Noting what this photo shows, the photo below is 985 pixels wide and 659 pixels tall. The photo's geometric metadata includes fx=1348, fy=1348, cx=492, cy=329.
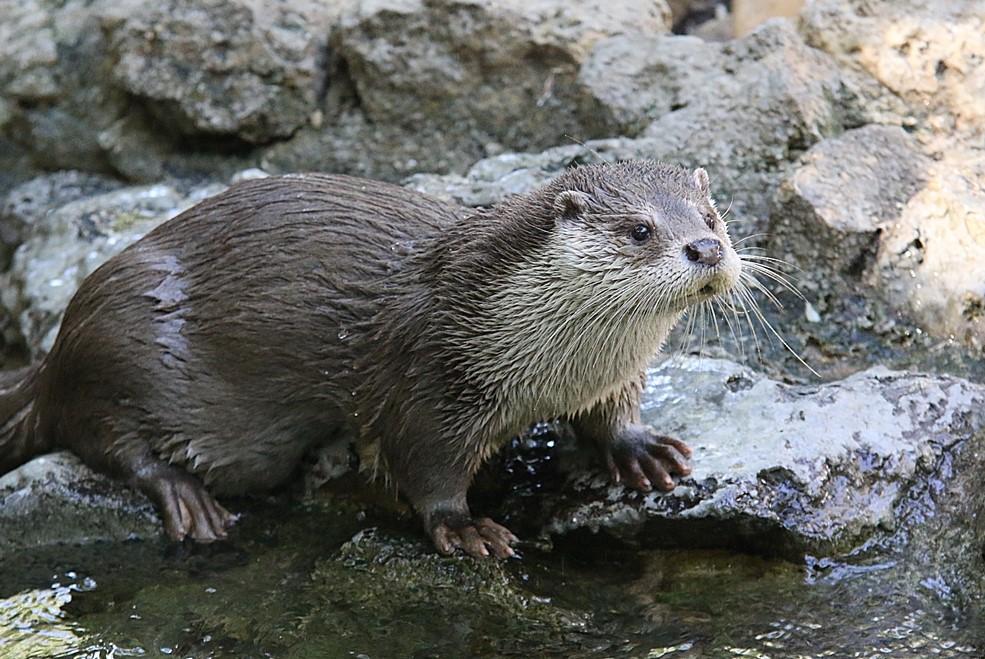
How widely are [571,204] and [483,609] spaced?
0.88 metres

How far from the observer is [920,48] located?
410cm

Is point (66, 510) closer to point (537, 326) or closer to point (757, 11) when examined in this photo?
point (537, 326)

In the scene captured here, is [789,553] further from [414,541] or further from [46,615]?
[46,615]

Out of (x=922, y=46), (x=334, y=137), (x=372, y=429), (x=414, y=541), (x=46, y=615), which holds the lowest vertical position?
(x=46, y=615)

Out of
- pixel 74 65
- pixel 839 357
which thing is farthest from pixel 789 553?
pixel 74 65

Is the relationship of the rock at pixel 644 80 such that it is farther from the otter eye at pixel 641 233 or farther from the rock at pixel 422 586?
the rock at pixel 422 586

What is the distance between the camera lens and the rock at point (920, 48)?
4.02m

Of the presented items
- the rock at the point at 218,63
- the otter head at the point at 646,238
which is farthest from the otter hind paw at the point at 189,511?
the rock at the point at 218,63

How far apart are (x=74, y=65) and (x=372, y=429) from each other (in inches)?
88.7

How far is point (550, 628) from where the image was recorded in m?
2.79

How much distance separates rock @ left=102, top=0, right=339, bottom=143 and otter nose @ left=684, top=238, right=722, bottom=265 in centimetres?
215

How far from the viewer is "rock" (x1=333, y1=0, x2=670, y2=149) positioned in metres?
4.43

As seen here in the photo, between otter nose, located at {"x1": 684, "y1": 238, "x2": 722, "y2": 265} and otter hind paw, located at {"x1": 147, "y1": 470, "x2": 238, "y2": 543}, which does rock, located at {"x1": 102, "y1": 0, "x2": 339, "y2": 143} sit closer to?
otter hind paw, located at {"x1": 147, "y1": 470, "x2": 238, "y2": 543}

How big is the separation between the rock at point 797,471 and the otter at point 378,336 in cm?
9
